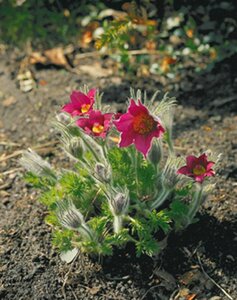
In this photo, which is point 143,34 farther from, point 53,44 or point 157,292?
point 157,292

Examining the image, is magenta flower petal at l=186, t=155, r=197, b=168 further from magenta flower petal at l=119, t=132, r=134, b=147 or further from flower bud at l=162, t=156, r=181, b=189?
magenta flower petal at l=119, t=132, r=134, b=147

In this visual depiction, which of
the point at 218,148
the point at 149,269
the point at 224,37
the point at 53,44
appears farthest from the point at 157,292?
the point at 53,44

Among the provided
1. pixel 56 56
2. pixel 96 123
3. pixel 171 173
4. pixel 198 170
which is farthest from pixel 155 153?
pixel 56 56

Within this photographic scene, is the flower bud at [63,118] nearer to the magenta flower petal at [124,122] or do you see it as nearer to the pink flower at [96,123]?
the pink flower at [96,123]

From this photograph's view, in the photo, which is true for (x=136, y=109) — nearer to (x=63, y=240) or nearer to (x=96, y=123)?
(x=96, y=123)

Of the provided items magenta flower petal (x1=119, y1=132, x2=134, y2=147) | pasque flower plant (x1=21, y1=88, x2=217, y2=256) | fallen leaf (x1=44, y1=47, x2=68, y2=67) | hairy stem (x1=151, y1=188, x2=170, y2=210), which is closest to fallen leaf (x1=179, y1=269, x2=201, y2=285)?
pasque flower plant (x1=21, y1=88, x2=217, y2=256)
